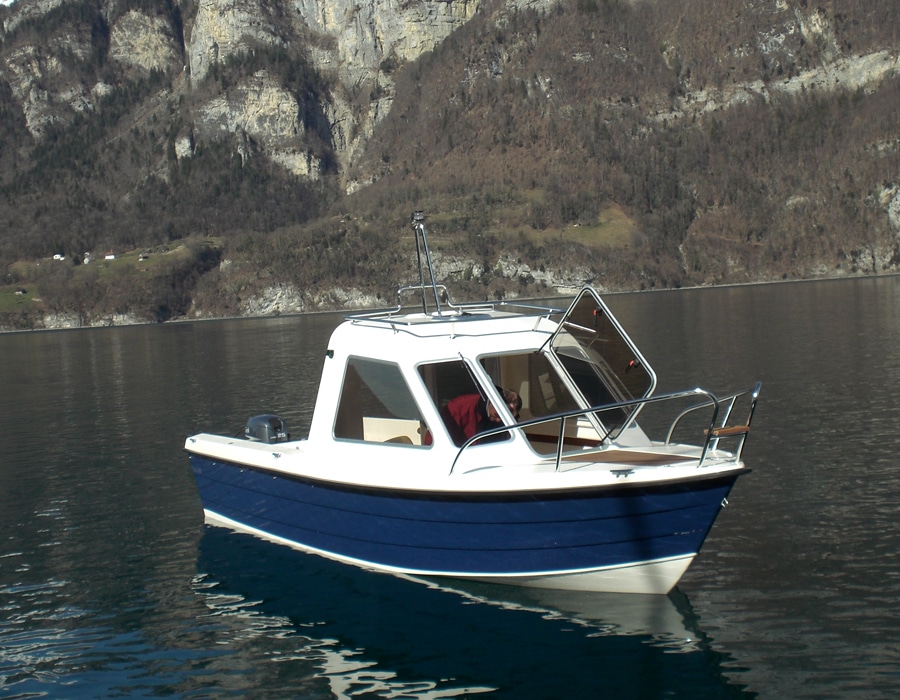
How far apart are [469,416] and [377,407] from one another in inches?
58.7

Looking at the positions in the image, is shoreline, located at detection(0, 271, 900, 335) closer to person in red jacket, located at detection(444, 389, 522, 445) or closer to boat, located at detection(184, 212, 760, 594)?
boat, located at detection(184, 212, 760, 594)

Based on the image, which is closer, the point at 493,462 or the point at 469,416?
the point at 493,462

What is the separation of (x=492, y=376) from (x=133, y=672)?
563cm

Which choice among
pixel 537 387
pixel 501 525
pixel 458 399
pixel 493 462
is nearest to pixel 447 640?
pixel 501 525

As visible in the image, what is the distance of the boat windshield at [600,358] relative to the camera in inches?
545

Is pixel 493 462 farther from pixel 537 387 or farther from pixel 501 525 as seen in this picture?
pixel 537 387

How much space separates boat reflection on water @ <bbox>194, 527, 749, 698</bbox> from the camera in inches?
430

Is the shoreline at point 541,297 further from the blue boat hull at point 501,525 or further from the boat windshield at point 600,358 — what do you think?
the blue boat hull at point 501,525

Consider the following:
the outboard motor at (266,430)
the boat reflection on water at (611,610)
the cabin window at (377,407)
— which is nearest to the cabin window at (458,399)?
the cabin window at (377,407)

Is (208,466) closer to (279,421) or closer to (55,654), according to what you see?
(279,421)

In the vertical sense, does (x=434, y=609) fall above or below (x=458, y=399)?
below

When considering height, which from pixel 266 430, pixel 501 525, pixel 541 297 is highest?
pixel 541 297

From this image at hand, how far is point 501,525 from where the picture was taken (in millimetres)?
12070

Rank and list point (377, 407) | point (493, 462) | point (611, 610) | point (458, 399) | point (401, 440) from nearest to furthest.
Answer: point (611, 610), point (493, 462), point (458, 399), point (401, 440), point (377, 407)
